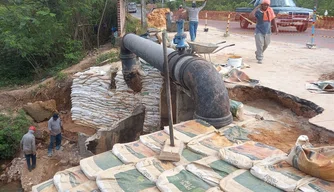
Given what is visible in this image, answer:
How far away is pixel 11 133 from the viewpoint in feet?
27.1

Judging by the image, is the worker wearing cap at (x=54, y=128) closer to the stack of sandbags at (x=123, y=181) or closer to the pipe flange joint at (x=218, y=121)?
the pipe flange joint at (x=218, y=121)

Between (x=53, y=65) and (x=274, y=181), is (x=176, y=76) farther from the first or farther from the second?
(x=53, y=65)

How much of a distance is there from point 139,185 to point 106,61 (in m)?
7.23

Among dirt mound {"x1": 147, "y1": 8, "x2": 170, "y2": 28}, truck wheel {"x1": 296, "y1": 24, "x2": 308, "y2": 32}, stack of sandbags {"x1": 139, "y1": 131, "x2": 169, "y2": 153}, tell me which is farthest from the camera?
dirt mound {"x1": 147, "y1": 8, "x2": 170, "y2": 28}

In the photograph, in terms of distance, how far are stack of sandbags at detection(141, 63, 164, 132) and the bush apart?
3668 mm

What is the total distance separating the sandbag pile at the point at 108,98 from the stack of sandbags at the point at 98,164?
3861 mm

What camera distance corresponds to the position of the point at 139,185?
294cm

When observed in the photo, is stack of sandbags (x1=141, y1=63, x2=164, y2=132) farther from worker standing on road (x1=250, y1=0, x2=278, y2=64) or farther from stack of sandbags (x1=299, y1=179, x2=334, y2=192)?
stack of sandbags (x1=299, y1=179, x2=334, y2=192)

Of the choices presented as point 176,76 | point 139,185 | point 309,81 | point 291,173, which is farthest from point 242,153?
point 309,81

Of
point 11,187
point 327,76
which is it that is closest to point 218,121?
point 327,76

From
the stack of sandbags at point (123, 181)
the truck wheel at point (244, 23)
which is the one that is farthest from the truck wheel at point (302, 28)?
the stack of sandbags at point (123, 181)

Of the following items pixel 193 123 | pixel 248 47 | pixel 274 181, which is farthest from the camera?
pixel 248 47

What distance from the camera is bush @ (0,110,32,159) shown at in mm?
8258

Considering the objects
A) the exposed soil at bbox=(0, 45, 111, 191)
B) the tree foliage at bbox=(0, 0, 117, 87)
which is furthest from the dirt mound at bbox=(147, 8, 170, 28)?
the exposed soil at bbox=(0, 45, 111, 191)
